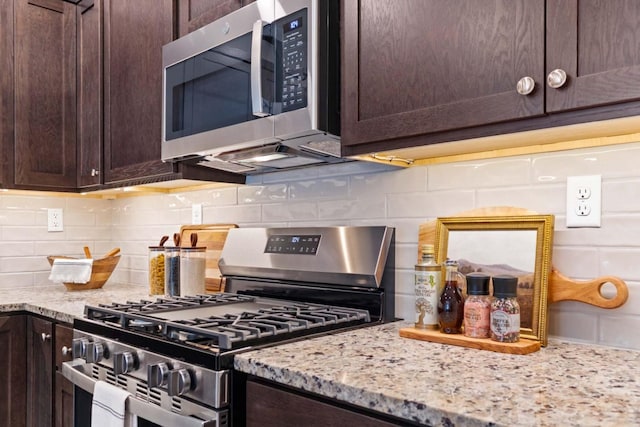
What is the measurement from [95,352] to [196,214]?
982 mm

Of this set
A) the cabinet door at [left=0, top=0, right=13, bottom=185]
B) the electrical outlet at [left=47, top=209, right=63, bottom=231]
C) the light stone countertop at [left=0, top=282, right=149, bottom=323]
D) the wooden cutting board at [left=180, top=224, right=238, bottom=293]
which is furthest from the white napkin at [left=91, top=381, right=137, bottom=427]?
the electrical outlet at [left=47, top=209, right=63, bottom=231]

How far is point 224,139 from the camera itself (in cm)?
161

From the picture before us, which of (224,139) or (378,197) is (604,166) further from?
(224,139)

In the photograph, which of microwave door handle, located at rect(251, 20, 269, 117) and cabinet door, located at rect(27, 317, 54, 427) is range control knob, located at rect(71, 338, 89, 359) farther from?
microwave door handle, located at rect(251, 20, 269, 117)

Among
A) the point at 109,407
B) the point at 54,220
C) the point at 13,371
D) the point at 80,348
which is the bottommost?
the point at 13,371

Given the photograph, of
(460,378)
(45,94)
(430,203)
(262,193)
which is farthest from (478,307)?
(45,94)

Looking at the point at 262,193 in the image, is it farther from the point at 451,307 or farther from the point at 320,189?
the point at 451,307

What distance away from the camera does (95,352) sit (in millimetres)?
1438

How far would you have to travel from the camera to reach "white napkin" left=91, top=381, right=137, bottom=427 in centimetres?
132

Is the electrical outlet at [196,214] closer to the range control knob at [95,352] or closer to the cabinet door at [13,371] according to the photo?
the cabinet door at [13,371]

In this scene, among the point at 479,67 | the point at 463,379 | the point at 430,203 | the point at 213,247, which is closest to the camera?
the point at 463,379

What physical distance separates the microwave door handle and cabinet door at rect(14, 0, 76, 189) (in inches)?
56.9

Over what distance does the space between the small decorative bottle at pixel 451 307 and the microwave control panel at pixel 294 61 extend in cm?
59

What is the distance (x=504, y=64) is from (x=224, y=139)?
882 millimetres
